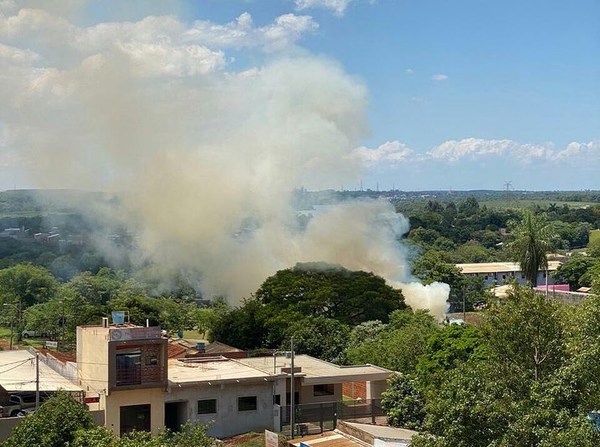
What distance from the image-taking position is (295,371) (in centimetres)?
3681

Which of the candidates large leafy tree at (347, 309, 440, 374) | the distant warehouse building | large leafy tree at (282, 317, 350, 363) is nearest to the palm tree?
large leafy tree at (347, 309, 440, 374)

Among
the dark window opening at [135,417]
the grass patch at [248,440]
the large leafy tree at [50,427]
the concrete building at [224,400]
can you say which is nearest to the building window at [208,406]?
the concrete building at [224,400]

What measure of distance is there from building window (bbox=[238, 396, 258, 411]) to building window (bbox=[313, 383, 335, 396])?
157 inches

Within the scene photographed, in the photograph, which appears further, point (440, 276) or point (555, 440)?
point (440, 276)

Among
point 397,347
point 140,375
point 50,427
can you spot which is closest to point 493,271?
point 397,347

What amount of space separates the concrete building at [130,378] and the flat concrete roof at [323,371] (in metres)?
5.31

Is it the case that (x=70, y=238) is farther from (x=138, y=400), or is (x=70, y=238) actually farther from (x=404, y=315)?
(x=138, y=400)

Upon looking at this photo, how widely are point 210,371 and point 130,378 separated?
15.4ft

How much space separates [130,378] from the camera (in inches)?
1288

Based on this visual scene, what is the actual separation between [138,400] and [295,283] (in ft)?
81.9

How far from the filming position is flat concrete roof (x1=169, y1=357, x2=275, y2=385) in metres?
34.4

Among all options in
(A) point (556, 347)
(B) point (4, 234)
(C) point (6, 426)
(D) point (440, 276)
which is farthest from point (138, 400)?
(B) point (4, 234)

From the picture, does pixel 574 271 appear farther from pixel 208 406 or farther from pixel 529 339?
pixel 529 339

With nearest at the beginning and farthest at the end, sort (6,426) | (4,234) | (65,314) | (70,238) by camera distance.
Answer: (6,426) → (65,314) → (70,238) → (4,234)
